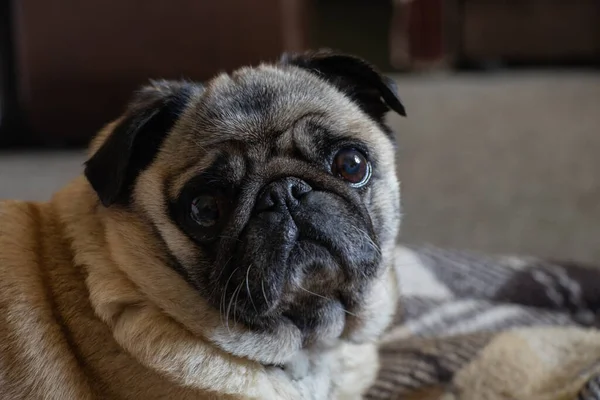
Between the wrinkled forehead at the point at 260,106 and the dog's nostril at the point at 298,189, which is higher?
the wrinkled forehead at the point at 260,106

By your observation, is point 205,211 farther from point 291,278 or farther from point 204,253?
point 291,278

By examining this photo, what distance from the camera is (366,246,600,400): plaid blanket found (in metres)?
1.88

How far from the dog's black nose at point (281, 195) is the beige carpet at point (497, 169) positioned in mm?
1988

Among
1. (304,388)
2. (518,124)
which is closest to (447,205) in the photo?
(518,124)

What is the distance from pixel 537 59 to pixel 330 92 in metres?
5.41

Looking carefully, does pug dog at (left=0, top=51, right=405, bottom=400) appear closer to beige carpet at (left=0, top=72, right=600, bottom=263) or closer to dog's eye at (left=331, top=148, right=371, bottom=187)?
dog's eye at (left=331, top=148, right=371, bottom=187)

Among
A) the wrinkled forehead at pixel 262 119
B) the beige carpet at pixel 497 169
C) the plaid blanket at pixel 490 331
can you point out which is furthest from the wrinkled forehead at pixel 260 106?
the beige carpet at pixel 497 169

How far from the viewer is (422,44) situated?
6.96m

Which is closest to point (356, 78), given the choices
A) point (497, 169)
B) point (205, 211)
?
point (205, 211)

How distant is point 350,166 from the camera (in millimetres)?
1558

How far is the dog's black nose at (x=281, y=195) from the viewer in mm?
1403

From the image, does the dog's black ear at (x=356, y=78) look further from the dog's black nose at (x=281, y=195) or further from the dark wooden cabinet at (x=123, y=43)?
the dark wooden cabinet at (x=123, y=43)

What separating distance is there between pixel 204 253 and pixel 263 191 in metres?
0.18

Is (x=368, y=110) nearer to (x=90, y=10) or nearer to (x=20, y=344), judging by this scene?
(x=20, y=344)
